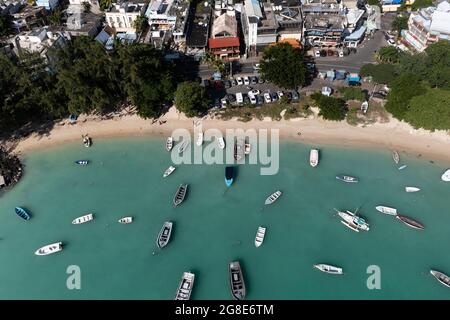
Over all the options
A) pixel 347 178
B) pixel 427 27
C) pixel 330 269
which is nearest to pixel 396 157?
pixel 347 178

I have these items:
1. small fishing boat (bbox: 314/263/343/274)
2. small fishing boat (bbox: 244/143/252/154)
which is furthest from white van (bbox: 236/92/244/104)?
small fishing boat (bbox: 314/263/343/274)

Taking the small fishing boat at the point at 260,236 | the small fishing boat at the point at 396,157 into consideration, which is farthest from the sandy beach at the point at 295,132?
the small fishing boat at the point at 260,236

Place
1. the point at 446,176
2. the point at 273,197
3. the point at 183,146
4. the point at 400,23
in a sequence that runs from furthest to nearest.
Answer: the point at 400,23 → the point at 183,146 → the point at 446,176 → the point at 273,197

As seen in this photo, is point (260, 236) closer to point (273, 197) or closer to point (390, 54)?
point (273, 197)

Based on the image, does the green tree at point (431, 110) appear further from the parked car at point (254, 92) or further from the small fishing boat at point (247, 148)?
the small fishing boat at point (247, 148)

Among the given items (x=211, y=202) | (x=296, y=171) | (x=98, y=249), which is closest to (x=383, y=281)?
(x=296, y=171)
